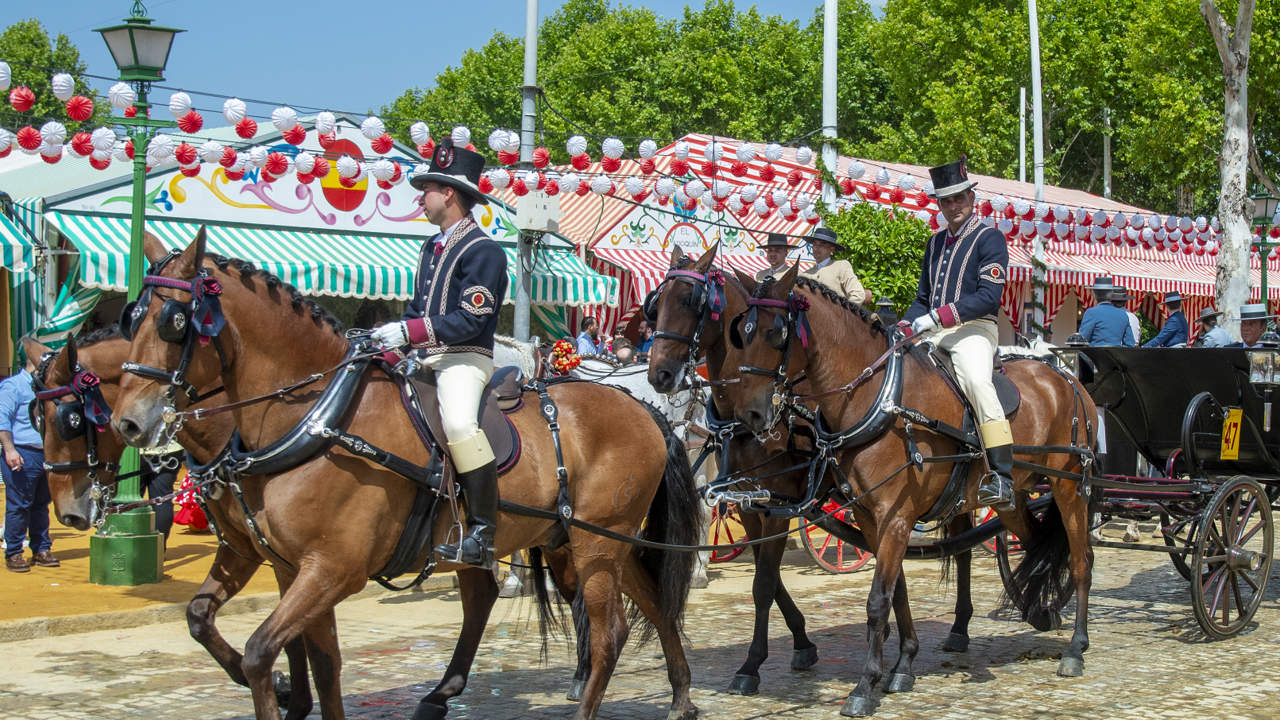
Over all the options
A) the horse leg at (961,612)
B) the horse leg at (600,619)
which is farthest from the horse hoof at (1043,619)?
the horse leg at (600,619)

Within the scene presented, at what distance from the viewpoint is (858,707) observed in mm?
6328

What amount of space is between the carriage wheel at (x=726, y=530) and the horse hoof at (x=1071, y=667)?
6.77ft

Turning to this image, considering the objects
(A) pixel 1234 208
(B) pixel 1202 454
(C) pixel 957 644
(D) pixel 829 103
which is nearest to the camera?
(C) pixel 957 644

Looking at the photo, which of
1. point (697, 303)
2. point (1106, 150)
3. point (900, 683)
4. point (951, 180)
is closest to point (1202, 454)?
point (951, 180)

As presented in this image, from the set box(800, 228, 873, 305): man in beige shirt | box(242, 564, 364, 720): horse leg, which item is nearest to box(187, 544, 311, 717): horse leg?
box(242, 564, 364, 720): horse leg

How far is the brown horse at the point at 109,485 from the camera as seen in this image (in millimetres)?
5516

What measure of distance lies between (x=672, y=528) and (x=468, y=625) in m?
1.18

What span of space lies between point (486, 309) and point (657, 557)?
69.0 inches

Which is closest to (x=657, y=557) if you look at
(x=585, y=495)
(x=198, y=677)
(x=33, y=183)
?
(x=585, y=495)

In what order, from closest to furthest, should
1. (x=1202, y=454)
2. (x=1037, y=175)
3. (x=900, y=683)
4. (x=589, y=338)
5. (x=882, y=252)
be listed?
(x=900, y=683)
(x=1202, y=454)
(x=882, y=252)
(x=589, y=338)
(x=1037, y=175)

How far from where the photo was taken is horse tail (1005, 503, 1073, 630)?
8289 millimetres

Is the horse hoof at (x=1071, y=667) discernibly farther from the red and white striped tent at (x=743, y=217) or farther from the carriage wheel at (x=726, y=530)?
the red and white striped tent at (x=743, y=217)

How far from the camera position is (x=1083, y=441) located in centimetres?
823

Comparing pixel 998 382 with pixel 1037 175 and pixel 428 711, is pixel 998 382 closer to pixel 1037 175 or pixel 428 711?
pixel 428 711
